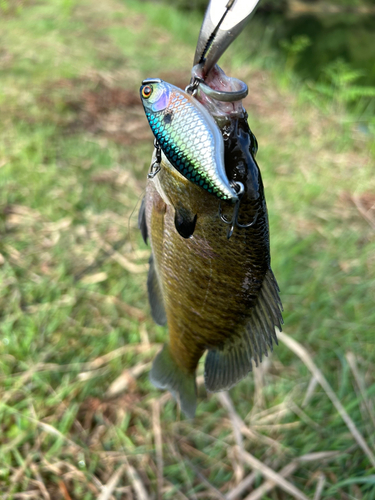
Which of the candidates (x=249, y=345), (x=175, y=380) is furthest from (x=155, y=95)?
(x=175, y=380)

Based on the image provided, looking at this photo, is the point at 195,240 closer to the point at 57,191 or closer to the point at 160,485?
the point at 160,485

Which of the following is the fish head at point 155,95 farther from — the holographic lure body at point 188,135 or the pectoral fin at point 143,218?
the pectoral fin at point 143,218

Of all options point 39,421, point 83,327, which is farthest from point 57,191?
point 39,421

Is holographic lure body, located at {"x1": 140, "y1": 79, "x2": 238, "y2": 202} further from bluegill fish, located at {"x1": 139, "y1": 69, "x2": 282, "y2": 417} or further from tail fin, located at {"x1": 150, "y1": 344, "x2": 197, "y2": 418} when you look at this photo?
tail fin, located at {"x1": 150, "y1": 344, "x2": 197, "y2": 418}

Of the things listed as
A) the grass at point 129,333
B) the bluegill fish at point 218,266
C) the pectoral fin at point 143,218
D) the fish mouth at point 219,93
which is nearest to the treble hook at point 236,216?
the bluegill fish at point 218,266

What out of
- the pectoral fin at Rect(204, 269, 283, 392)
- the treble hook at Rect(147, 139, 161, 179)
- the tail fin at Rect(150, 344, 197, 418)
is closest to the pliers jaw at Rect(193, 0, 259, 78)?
the treble hook at Rect(147, 139, 161, 179)
